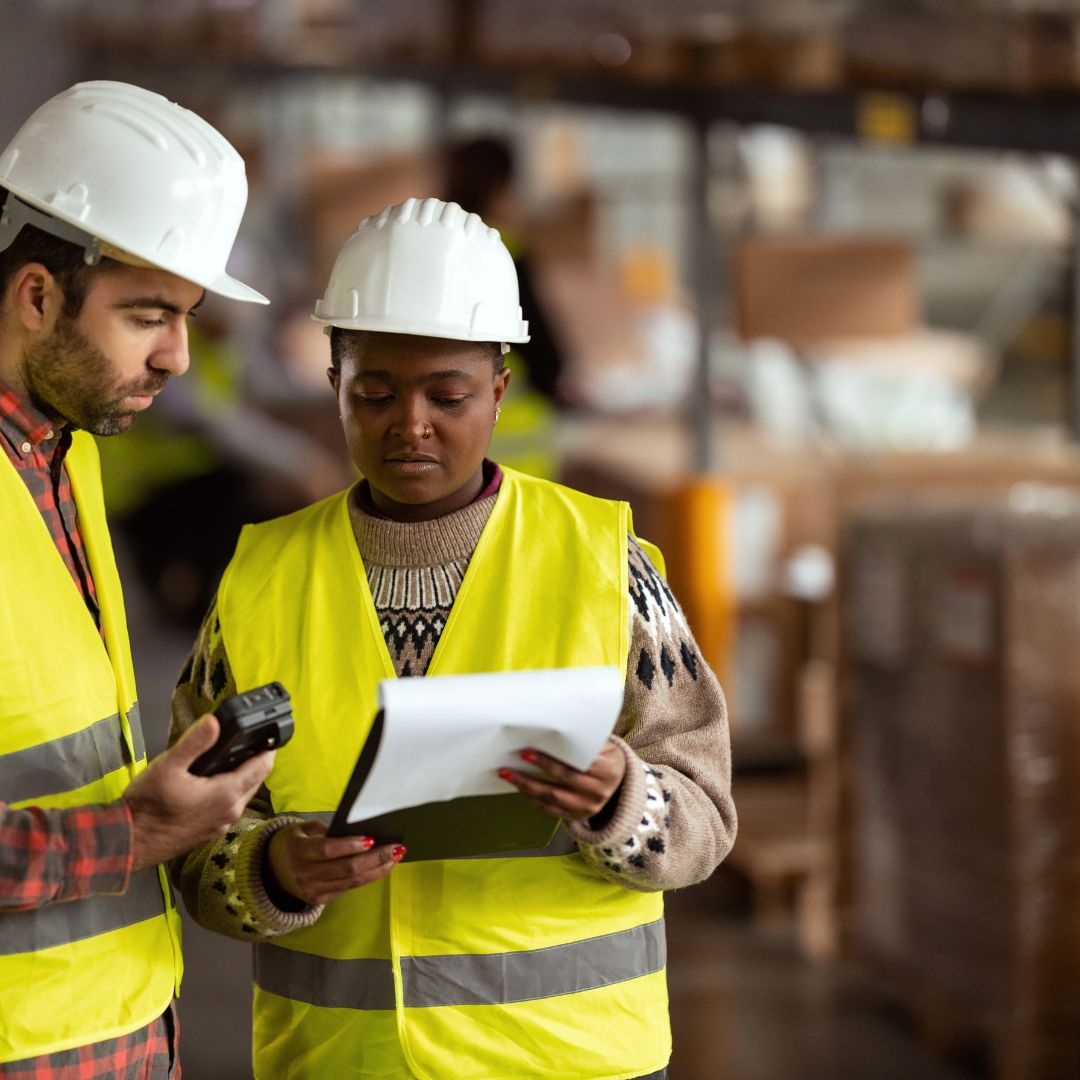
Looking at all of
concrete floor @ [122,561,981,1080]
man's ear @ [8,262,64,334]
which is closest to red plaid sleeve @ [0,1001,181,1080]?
man's ear @ [8,262,64,334]

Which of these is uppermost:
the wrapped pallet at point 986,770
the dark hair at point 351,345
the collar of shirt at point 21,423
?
the dark hair at point 351,345

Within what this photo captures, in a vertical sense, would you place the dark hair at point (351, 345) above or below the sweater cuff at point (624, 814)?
above

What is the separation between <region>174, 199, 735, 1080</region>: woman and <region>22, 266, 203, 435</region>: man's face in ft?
0.72

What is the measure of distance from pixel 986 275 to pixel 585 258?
1079cm

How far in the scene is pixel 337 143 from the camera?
1549 cm

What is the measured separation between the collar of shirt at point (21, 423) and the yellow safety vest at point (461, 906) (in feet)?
1.07

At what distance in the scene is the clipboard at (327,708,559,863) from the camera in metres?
1.74

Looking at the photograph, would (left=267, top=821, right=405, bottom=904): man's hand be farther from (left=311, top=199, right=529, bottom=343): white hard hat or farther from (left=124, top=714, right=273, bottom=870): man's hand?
(left=311, top=199, right=529, bottom=343): white hard hat

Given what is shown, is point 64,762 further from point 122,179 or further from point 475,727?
point 122,179

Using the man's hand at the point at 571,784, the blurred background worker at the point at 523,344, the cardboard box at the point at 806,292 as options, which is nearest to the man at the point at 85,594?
the man's hand at the point at 571,784

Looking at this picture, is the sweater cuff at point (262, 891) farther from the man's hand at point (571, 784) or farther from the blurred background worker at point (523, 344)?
the blurred background worker at point (523, 344)

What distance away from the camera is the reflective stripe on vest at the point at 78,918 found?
1730mm

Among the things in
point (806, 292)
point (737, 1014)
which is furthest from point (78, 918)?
point (806, 292)

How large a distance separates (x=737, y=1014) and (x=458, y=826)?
11.0 ft
